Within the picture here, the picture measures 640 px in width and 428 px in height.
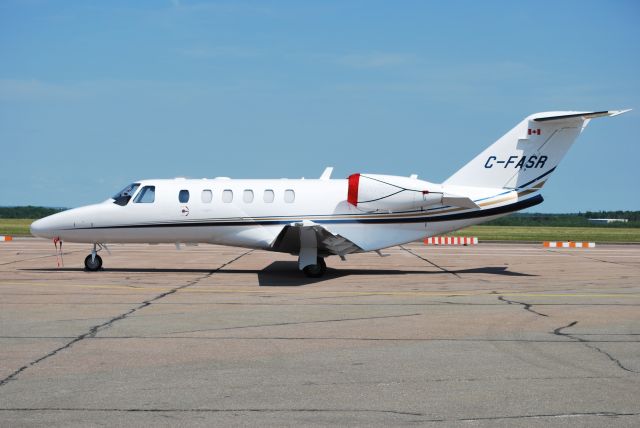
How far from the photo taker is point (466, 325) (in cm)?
1090

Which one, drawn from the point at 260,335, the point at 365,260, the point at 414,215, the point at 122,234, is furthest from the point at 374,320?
the point at 365,260

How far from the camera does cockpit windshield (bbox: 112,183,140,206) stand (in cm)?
2028

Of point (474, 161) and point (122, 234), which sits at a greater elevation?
point (474, 161)

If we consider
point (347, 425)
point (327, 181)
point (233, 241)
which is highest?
point (327, 181)

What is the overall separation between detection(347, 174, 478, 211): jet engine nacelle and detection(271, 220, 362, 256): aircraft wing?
52.7 inches

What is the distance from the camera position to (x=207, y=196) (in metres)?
19.9

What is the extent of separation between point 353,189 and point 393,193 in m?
1.08

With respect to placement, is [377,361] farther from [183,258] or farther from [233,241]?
[183,258]

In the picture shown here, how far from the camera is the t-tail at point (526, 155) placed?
18.9m

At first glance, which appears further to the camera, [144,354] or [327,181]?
[327,181]

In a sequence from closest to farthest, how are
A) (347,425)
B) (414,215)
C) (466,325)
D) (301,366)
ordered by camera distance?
(347,425) < (301,366) < (466,325) < (414,215)

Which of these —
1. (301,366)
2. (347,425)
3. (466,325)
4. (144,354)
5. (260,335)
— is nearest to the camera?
(347,425)

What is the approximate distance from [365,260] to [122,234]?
9268 mm

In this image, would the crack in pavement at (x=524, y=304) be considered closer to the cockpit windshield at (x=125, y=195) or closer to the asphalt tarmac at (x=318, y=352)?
the asphalt tarmac at (x=318, y=352)
